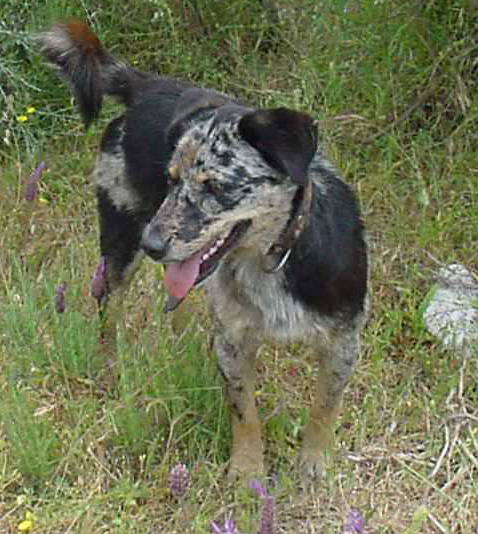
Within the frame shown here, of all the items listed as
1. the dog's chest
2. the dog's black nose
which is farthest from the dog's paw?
the dog's black nose

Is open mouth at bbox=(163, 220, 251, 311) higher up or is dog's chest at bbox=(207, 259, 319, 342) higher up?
open mouth at bbox=(163, 220, 251, 311)

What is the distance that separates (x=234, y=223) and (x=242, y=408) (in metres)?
0.81

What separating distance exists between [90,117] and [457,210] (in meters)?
1.68

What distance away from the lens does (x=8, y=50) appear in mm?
5387

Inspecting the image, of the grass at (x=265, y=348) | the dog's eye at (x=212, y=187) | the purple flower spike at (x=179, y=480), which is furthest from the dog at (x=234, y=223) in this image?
the purple flower spike at (x=179, y=480)

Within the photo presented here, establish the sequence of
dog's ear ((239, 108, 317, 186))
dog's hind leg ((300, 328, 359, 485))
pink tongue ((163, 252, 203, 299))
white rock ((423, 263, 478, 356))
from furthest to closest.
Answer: white rock ((423, 263, 478, 356))
dog's hind leg ((300, 328, 359, 485))
pink tongue ((163, 252, 203, 299))
dog's ear ((239, 108, 317, 186))

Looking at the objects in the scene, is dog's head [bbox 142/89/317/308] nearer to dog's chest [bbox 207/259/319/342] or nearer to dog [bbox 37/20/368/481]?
dog [bbox 37/20/368/481]

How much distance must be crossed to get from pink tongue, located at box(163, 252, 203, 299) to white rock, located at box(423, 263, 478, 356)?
4.63 ft

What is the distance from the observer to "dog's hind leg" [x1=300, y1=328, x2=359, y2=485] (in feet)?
11.8

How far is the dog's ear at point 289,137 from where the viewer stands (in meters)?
2.97

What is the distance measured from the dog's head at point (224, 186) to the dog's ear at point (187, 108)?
0.44 ft

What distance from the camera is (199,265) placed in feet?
10.1

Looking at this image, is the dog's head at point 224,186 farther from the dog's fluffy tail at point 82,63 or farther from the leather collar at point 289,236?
the dog's fluffy tail at point 82,63

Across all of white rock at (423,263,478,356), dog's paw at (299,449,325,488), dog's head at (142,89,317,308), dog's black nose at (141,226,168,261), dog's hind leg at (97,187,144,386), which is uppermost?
dog's head at (142,89,317,308)
